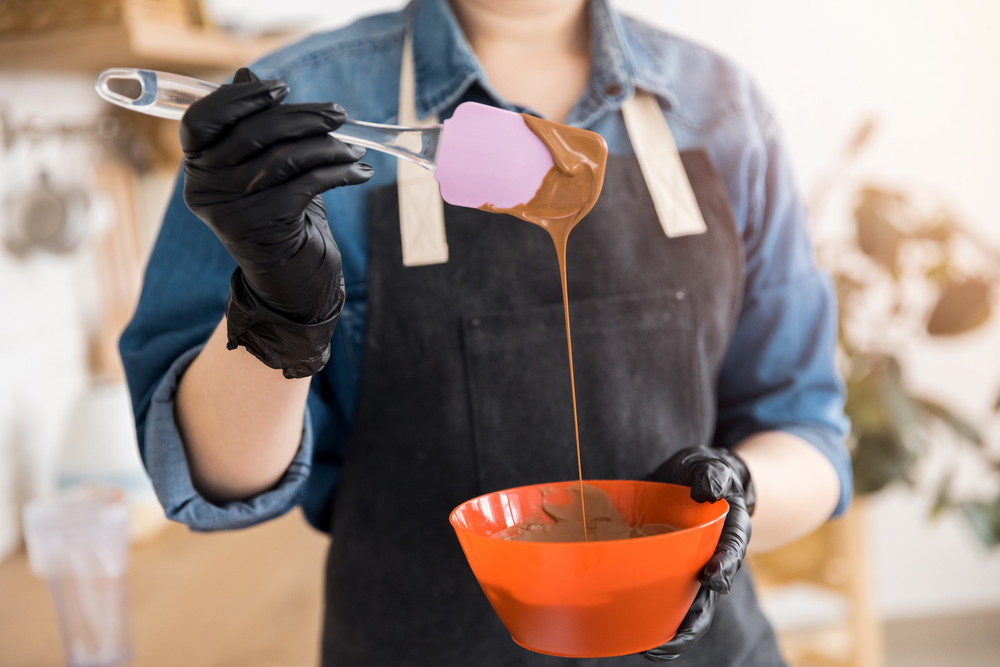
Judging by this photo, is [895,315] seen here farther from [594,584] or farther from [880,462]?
[594,584]

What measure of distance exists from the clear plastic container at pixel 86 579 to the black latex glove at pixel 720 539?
913 mm

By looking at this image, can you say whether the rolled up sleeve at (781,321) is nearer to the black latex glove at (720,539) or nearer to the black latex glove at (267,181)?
the black latex glove at (720,539)

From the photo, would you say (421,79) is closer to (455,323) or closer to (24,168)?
(455,323)

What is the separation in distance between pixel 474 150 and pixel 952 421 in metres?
1.49

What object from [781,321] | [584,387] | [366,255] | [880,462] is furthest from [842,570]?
[366,255]

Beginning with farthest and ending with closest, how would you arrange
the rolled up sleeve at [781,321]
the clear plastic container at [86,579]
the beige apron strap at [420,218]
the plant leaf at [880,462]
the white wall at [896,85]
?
the white wall at [896,85] → the plant leaf at [880,462] → the clear plastic container at [86,579] → the rolled up sleeve at [781,321] → the beige apron strap at [420,218]

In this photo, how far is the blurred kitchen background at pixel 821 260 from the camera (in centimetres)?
138

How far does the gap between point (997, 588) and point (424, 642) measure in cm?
231

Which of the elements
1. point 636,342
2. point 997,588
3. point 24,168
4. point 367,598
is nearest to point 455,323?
point 636,342

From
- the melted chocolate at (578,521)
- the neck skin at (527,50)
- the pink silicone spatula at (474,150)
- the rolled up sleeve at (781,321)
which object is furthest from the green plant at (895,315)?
the pink silicone spatula at (474,150)

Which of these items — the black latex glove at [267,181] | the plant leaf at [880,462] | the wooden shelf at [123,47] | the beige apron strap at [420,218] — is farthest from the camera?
the plant leaf at [880,462]

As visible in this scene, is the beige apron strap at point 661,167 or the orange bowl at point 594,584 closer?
the orange bowl at point 594,584

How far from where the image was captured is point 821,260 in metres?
1.84

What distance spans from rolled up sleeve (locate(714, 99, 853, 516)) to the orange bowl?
431 millimetres
